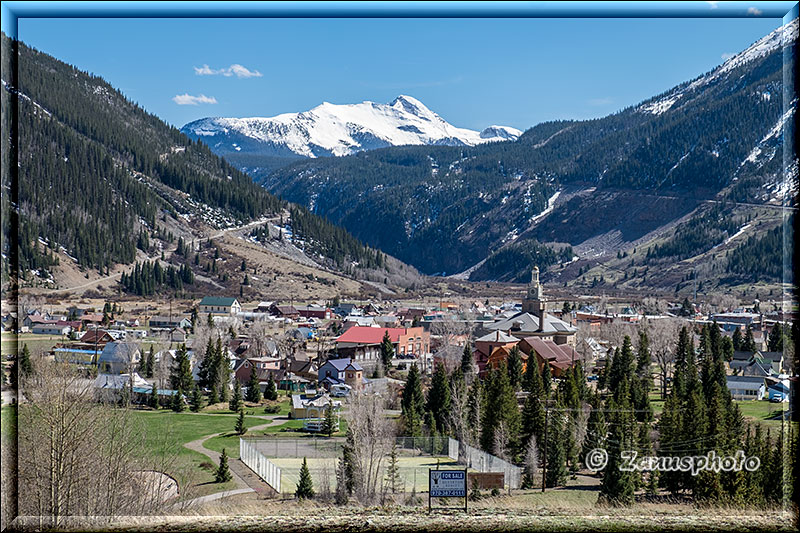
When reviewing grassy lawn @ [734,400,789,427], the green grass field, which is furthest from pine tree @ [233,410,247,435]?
grassy lawn @ [734,400,789,427]

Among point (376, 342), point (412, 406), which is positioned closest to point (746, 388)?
point (412, 406)

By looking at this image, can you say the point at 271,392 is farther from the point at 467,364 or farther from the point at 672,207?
the point at 672,207

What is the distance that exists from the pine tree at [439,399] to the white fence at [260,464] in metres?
5.95

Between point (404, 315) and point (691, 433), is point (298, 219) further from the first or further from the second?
point (691, 433)

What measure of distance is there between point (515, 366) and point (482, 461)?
16645 millimetres

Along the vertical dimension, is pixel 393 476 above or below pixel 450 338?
below

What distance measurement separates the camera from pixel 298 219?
411ft

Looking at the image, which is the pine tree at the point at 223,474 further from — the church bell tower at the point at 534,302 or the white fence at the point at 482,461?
the church bell tower at the point at 534,302

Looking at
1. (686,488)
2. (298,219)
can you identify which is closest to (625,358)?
(686,488)

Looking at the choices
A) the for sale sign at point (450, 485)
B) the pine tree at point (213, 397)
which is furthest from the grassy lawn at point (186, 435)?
the for sale sign at point (450, 485)

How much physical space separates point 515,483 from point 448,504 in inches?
350

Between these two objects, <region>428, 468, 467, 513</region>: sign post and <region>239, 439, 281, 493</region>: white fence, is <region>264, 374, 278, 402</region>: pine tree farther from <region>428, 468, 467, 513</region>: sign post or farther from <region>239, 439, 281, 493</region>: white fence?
<region>428, 468, 467, 513</region>: sign post

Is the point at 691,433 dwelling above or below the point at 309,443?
above

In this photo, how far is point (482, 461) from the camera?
21531 millimetres
